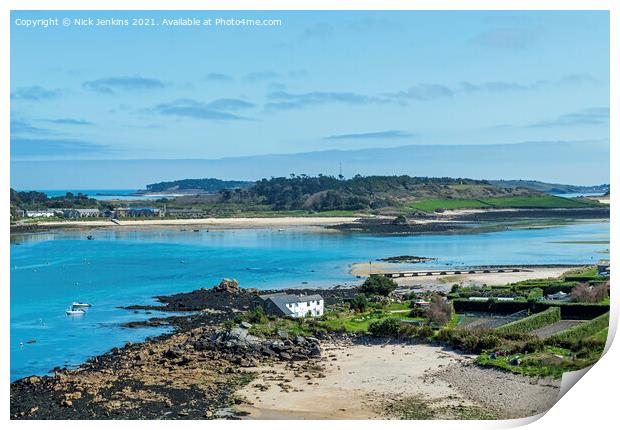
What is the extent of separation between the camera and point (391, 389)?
8812 mm

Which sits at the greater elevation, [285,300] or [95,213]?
[95,213]

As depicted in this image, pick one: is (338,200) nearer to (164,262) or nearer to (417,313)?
(164,262)

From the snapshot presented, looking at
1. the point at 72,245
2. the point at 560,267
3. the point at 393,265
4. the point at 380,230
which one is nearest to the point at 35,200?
the point at 72,245

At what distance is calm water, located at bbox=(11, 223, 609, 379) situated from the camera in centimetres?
1227

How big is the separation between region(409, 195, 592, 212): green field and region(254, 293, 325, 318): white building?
27427 mm

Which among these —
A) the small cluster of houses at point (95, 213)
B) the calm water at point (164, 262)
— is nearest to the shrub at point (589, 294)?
the calm water at point (164, 262)

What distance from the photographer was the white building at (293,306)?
12.7 meters

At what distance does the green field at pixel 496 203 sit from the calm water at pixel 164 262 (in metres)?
8.63

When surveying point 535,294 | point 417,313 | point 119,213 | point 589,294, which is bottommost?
point 417,313

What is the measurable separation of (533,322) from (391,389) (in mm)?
3345

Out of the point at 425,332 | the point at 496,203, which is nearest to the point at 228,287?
the point at 425,332

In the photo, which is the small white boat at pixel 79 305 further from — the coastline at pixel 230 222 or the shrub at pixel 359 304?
the coastline at pixel 230 222

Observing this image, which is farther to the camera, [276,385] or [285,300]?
[285,300]
